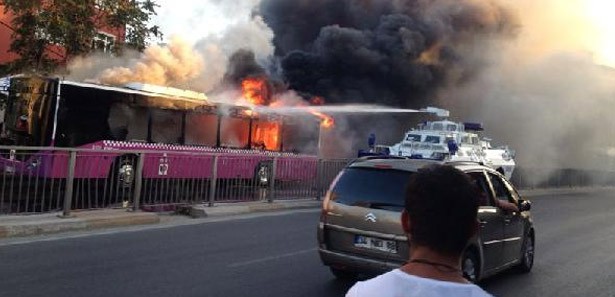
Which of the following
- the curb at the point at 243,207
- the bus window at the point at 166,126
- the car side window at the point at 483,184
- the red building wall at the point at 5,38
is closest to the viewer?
the car side window at the point at 483,184

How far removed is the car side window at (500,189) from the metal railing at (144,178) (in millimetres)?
6452

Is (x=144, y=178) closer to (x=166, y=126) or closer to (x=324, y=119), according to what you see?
(x=166, y=126)

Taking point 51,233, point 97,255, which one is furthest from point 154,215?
point 97,255

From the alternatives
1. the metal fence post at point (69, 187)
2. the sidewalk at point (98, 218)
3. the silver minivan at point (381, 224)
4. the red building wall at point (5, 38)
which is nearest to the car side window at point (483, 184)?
the silver minivan at point (381, 224)

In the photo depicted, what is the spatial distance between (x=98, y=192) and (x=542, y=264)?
735 centimetres

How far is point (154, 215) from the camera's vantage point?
11320 mm

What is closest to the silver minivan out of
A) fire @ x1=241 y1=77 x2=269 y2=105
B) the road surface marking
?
the road surface marking

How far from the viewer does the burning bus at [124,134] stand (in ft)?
36.0

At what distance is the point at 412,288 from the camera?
1.88 meters

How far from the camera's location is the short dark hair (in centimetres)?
198

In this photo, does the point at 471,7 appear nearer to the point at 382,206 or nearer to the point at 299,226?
the point at 299,226

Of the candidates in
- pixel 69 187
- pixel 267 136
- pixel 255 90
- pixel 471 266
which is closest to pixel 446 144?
pixel 267 136

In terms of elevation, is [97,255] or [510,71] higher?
[510,71]

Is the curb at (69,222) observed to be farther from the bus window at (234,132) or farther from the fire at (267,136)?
the fire at (267,136)
